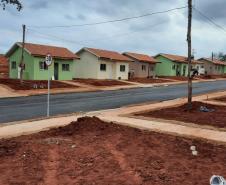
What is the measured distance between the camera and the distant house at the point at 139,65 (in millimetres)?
64812

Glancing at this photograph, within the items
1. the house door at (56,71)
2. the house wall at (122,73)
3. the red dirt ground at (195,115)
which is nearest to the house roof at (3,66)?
the house door at (56,71)

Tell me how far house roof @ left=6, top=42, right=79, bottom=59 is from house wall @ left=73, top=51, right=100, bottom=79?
12.5 ft

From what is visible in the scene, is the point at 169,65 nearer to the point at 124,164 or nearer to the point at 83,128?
the point at 83,128

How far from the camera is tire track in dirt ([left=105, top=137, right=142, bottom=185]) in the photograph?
7797 mm

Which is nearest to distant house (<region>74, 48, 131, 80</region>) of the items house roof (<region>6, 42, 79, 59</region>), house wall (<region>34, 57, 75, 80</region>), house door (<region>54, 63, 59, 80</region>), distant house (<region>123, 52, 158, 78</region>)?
house roof (<region>6, 42, 79, 59</region>)

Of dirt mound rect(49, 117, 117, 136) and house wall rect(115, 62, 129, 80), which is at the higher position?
house wall rect(115, 62, 129, 80)

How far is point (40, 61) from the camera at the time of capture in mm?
46000

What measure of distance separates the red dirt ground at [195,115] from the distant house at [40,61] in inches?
1090

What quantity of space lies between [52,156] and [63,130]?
339 cm

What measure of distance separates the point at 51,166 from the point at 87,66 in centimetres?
4650

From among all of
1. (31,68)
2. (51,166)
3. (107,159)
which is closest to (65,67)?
(31,68)

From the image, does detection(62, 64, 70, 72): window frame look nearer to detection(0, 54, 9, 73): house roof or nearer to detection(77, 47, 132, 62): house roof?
detection(77, 47, 132, 62): house roof

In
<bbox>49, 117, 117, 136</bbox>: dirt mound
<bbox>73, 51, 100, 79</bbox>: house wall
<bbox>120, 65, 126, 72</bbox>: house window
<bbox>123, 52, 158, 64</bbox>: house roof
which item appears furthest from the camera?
<bbox>123, 52, 158, 64</bbox>: house roof

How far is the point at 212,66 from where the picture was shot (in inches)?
3809
